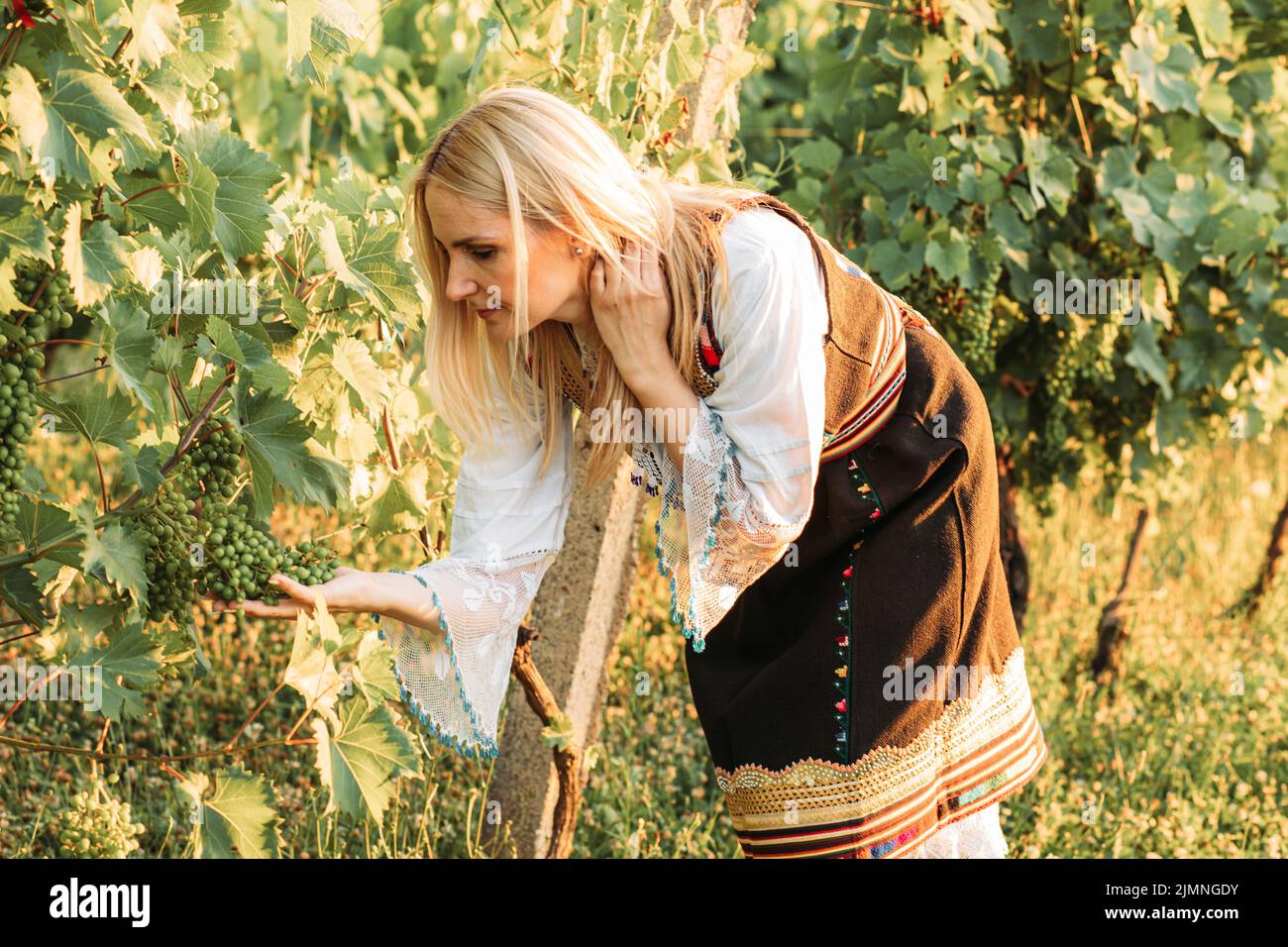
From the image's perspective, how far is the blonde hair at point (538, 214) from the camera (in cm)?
174

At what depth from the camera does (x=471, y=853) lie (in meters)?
2.98

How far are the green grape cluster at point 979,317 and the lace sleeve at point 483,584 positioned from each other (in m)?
1.85

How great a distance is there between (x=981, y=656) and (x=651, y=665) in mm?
2325

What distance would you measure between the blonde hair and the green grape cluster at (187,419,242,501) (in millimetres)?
321

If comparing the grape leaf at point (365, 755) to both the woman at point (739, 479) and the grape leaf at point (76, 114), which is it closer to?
the woman at point (739, 479)

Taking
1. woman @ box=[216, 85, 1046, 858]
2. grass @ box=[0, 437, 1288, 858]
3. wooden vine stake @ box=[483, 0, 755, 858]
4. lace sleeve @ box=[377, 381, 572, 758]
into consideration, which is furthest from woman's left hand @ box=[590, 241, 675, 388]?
grass @ box=[0, 437, 1288, 858]

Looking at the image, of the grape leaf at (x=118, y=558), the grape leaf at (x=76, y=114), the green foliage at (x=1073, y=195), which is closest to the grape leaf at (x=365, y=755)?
the grape leaf at (x=118, y=558)

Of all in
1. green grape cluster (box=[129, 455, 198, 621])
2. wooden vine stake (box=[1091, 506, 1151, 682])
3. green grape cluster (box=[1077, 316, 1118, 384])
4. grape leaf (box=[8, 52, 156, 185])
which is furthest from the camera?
wooden vine stake (box=[1091, 506, 1151, 682])

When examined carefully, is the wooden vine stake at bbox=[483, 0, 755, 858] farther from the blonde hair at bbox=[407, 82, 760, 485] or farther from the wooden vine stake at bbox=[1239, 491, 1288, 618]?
the wooden vine stake at bbox=[1239, 491, 1288, 618]

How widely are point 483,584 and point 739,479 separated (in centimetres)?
47

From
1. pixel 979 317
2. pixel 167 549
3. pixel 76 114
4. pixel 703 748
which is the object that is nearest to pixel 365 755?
pixel 167 549

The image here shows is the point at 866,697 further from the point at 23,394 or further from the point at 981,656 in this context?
the point at 23,394

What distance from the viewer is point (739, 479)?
69.4 inches

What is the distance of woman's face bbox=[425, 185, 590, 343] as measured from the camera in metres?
1.75
